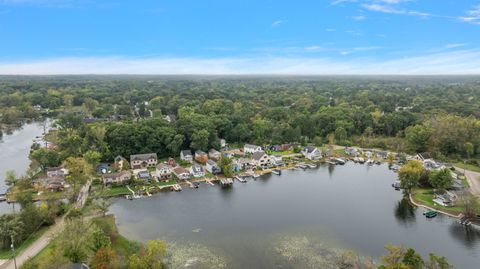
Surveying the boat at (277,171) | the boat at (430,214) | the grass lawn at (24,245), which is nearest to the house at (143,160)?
the boat at (277,171)

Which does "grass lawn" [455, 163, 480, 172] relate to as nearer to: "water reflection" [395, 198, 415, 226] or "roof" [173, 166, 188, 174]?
"water reflection" [395, 198, 415, 226]

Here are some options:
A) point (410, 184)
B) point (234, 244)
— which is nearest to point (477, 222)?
point (410, 184)

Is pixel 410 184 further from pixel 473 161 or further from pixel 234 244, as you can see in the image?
pixel 234 244

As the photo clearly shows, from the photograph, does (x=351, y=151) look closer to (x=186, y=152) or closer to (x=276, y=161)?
(x=276, y=161)

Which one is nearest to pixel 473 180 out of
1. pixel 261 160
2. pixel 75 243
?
pixel 261 160

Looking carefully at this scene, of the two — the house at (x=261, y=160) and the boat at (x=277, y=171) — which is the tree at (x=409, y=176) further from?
the house at (x=261, y=160)

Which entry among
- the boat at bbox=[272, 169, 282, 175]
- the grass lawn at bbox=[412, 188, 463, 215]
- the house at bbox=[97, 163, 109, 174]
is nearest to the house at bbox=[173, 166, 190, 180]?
the house at bbox=[97, 163, 109, 174]
